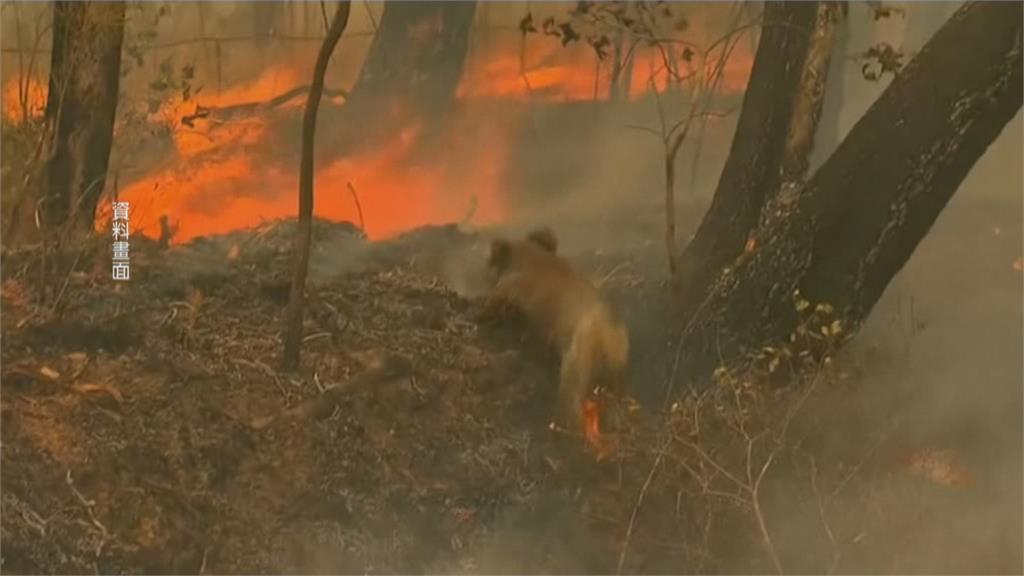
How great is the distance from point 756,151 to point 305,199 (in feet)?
2.33

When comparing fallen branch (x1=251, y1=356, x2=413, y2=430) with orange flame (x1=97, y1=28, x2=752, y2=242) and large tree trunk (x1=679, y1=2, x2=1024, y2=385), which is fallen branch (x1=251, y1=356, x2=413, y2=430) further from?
large tree trunk (x1=679, y1=2, x2=1024, y2=385)

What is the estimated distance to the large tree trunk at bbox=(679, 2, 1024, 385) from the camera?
5.87 feet

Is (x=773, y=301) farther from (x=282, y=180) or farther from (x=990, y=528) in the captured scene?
(x=282, y=180)

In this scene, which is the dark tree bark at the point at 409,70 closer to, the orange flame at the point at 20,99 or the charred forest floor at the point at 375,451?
the charred forest floor at the point at 375,451

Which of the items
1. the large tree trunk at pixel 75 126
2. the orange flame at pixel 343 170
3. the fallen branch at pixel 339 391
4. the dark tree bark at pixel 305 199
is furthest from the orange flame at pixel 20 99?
the fallen branch at pixel 339 391

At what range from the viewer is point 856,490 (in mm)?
1776

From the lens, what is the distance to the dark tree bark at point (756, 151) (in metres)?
1.80

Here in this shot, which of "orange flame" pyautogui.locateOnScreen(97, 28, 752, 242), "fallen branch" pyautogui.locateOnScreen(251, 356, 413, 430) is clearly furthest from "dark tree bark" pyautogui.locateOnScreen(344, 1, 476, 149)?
"fallen branch" pyautogui.locateOnScreen(251, 356, 413, 430)

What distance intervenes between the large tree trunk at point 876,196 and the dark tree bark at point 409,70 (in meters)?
0.54

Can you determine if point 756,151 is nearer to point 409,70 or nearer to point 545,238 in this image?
point 545,238

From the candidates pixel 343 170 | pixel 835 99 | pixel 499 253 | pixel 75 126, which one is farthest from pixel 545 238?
pixel 75 126

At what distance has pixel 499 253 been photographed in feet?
5.92

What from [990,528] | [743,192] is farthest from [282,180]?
[990,528]

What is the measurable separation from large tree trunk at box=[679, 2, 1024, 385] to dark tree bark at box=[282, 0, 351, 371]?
23.6 inches
